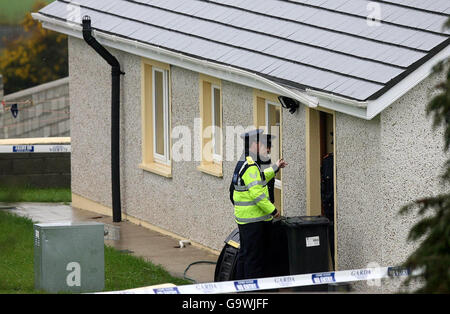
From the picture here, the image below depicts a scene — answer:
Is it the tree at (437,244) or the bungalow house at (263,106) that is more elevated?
the bungalow house at (263,106)

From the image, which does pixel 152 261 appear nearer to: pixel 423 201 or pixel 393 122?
pixel 393 122

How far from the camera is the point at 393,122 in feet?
37.4

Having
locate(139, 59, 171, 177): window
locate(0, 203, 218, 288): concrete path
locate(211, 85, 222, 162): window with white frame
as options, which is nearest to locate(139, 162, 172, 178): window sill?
locate(139, 59, 171, 177): window

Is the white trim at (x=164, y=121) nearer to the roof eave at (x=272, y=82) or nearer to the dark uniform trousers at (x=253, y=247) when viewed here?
the roof eave at (x=272, y=82)

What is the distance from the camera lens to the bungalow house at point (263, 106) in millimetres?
11430

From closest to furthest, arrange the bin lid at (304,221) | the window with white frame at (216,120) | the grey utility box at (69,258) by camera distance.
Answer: the bin lid at (304,221) < the grey utility box at (69,258) < the window with white frame at (216,120)

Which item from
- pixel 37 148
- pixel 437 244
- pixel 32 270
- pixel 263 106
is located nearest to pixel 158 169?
pixel 263 106

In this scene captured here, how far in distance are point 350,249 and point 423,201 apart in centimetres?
A: 497

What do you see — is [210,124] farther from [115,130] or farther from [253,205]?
[253,205]

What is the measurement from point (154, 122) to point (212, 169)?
225 centimetres

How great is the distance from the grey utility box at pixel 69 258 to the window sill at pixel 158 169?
3997 mm

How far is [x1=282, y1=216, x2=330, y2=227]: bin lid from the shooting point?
11883 mm

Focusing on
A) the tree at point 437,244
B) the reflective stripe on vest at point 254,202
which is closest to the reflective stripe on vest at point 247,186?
the reflective stripe on vest at point 254,202
